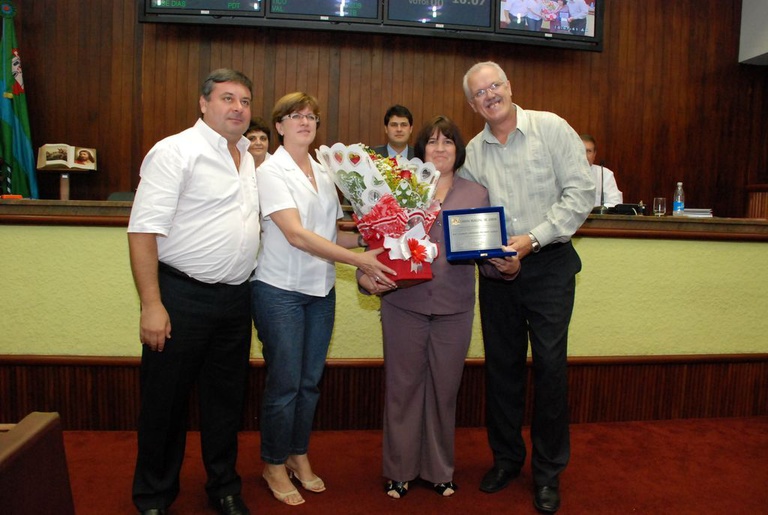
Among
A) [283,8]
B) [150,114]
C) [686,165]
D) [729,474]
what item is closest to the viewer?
[729,474]

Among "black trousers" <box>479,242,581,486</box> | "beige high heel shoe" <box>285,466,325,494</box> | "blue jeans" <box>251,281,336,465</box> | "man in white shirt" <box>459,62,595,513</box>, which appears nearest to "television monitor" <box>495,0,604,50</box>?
"man in white shirt" <box>459,62,595,513</box>

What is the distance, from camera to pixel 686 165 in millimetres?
5609

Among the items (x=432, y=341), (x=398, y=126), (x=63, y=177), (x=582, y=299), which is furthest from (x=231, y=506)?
(x=63, y=177)

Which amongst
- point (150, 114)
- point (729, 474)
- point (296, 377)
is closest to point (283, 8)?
point (150, 114)

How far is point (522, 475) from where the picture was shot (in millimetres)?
2436

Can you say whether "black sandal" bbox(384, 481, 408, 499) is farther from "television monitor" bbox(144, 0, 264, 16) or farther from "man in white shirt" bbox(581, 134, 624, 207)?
"television monitor" bbox(144, 0, 264, 16)

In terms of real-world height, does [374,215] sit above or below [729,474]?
above

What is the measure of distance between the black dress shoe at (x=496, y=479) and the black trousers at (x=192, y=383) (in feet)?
2.99

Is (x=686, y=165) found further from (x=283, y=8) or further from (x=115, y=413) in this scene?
(x=115, y=413)

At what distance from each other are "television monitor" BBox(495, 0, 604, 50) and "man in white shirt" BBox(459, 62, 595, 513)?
2.75m

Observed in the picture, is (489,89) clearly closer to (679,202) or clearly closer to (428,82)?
(428,82)

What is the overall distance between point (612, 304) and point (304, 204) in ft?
5.89

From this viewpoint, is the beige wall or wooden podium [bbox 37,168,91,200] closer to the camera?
the beige wall

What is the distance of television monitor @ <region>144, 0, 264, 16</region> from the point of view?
4.38 metres
